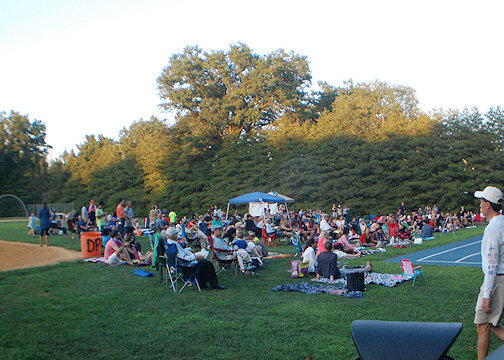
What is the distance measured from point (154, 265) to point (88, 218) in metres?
8.68

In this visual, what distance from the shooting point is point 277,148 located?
40.0m

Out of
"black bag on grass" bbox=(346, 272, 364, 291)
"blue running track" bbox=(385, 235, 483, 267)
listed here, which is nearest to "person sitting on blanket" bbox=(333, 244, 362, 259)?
"blue running track" bbox=(385, 235, 483, 267)

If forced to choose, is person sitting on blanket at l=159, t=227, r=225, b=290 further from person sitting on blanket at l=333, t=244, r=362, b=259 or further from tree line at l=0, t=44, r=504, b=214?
tree line at l=0, t=44, r=504, b=214

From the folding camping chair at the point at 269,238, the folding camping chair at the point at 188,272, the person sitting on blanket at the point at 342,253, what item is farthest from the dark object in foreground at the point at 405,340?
the folding camping chair at the point at 269,238

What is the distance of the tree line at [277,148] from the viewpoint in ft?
111

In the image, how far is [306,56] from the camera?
45.4 meters

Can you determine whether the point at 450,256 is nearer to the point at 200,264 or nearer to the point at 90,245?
the point at 200,264

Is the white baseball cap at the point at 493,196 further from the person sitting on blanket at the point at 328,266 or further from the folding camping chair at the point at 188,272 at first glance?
the folding camping chair at the point at 188,272

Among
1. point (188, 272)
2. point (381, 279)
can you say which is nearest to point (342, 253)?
point (381, 279)

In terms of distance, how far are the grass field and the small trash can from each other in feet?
9.84

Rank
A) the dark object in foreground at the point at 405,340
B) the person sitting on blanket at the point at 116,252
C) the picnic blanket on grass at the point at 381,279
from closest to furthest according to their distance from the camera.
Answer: the dark object in foreground at the point at 405,340 < the picnic blanket on grass at the point at 381,279 < the person sitting on blanket at the point at 116,252

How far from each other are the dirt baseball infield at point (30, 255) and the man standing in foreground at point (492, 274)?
1078 centimetres

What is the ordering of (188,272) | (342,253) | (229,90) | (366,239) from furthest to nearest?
1. (229,90)
2. (366,239)
3. (342,253)
4. (188,272)

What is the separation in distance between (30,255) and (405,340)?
14.0m
